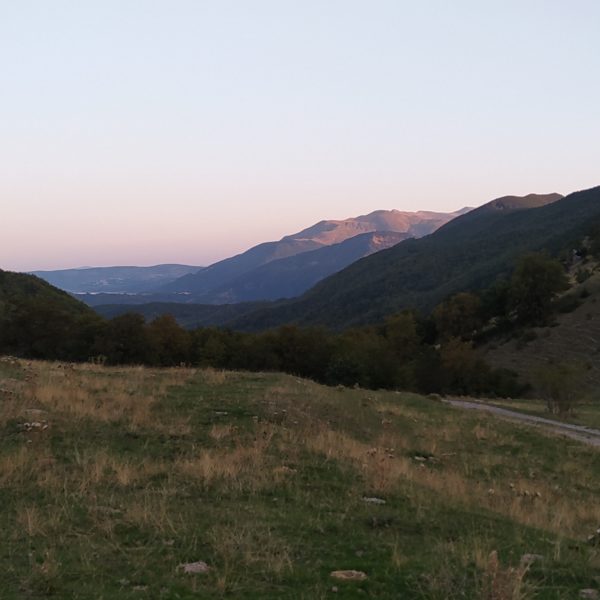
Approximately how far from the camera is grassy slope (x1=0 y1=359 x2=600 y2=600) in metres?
5.57

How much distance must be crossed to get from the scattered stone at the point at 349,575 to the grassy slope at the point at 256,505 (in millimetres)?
136

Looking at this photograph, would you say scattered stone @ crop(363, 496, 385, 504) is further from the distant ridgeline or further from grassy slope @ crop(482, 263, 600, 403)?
grassy slope @ crop(482, 263, 600, 403)

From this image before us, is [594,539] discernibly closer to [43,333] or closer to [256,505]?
[256,505]

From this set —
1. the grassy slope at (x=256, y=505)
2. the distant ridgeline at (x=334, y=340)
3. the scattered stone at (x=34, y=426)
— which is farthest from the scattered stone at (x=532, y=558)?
the distant ridgeline at (x=334, y=340)

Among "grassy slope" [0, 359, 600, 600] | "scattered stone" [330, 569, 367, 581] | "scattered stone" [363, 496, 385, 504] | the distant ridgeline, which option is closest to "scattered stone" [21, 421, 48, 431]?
"grassy slope" [0, 359, 600, 600]

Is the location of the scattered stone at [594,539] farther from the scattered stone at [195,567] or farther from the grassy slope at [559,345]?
the grassy slope at [559,345]

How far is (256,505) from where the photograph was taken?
797 centimetres

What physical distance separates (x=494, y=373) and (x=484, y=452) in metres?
A: 47.7

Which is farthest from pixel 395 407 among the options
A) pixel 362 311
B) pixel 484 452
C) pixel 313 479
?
pixel 362 311

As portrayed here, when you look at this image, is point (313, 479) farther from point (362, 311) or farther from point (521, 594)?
point (362, 311)

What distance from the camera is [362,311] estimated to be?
172125mm

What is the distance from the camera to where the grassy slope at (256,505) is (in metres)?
5.57

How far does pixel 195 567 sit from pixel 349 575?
1443 millimetres

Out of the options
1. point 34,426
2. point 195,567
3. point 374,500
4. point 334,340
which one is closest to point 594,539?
point 374,500
